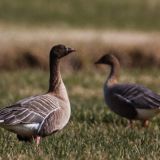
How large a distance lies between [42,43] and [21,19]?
8200mm

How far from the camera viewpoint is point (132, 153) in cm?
808

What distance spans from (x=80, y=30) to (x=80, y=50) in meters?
5.12

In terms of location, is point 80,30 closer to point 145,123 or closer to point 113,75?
point 113,75

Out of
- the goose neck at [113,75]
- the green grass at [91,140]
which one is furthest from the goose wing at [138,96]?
the goose neck at [113,75]

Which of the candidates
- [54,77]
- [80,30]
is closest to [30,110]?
[54,77]

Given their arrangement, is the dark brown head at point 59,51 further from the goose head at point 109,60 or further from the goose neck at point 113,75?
the goose head at point 109,60

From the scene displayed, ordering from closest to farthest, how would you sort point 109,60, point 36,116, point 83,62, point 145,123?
point 36,116 < point 145,123 < point 109,60 < point 83,62

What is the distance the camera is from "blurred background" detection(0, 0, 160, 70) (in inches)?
956

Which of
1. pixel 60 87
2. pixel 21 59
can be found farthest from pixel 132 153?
pixel 21 59

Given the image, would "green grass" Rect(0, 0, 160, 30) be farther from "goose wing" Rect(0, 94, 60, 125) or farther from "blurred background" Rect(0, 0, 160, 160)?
"goose wing" Rect(0, 94, 60, 125)

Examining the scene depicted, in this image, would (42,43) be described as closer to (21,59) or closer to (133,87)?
(21,59)

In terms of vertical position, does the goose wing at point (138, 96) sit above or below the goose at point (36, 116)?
below

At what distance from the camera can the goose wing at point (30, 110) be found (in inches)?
334

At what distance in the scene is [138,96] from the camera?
11.4 metres
